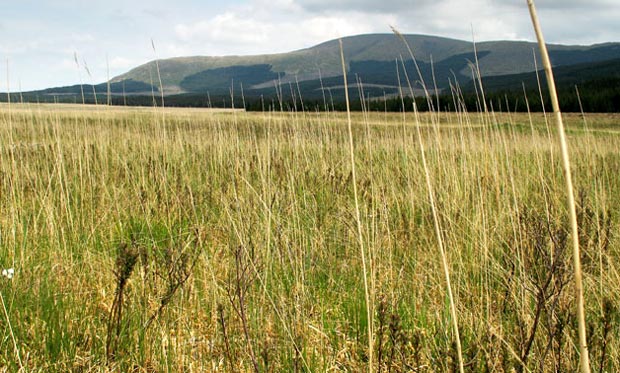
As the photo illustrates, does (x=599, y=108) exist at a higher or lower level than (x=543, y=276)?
higher

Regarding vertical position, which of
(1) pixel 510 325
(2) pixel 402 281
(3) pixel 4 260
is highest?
(3) pixel 4 260

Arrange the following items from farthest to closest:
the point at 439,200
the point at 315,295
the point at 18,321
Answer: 1. the point at 439,200
2. the point at 315,295
3. the point at 18,321

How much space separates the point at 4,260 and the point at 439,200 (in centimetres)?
234

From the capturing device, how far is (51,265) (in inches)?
83.7

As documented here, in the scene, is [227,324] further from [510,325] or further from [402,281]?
[510,325]

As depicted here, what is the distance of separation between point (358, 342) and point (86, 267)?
138 cm

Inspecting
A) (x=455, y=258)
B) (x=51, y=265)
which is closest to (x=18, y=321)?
(x=51, y=265)

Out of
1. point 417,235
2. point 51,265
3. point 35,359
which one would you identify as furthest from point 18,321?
point 417,235

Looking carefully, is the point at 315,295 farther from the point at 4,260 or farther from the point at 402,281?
the point at 4,260

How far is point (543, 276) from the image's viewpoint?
2.15m

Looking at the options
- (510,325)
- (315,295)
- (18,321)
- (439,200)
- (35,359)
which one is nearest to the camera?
(35,359)

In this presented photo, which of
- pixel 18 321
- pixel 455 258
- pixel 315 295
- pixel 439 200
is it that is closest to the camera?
pixel 18 321

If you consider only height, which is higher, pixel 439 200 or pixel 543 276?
pixel 439 200

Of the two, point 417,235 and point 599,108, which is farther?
point 599,108
